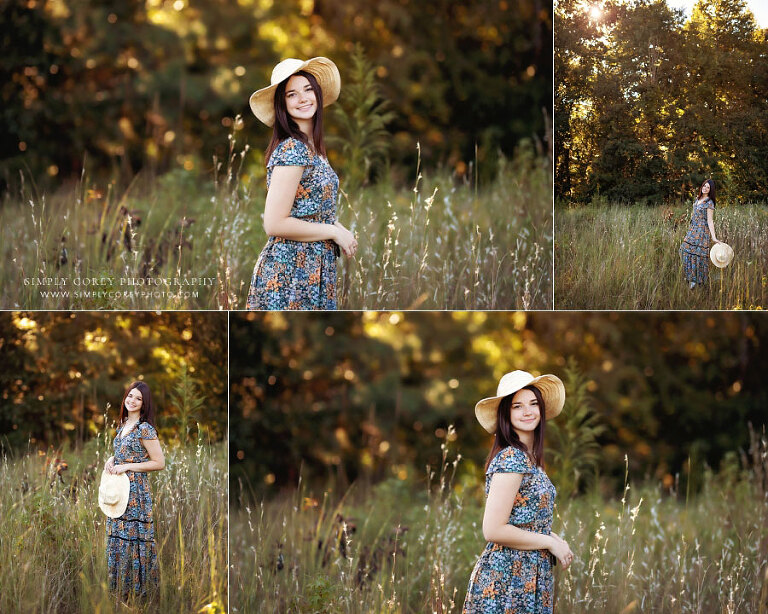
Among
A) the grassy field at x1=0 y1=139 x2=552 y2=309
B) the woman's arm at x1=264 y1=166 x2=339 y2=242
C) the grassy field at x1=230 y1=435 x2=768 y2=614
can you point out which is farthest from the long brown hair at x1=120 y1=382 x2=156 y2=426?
the woman's arm at x1=264 y1=166 x2=339 y2=242

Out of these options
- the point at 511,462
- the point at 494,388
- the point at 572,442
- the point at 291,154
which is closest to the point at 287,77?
the point at 291,154

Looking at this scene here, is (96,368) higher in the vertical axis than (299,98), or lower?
lower

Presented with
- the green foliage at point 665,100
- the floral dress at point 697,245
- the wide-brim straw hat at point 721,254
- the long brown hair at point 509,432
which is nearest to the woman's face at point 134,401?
the long brown hair at point 509,432

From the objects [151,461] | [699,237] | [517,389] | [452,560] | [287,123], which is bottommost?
[452,560]

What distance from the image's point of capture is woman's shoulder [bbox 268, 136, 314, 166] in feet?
11.5

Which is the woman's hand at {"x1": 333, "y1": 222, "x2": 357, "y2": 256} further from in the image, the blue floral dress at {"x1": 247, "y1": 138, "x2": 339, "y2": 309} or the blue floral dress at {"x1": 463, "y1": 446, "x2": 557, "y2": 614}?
the blue floral dress at {"x1": 463, "y1": 446, "x2": 557, "y2": 614}

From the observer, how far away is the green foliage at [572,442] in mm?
5922

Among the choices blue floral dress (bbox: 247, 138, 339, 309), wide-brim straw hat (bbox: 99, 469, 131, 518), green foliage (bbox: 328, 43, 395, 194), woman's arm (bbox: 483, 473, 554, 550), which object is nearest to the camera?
woman's arm (bbox: 483, 473, 554, 550)

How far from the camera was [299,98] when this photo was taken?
3.61m

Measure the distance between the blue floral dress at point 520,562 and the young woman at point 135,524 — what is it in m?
1.86

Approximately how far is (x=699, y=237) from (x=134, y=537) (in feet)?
12.7

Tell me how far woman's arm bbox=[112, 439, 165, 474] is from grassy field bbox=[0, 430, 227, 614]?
115 mm

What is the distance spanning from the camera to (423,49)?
7367mm

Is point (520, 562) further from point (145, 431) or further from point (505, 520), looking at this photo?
point (145, 431)
